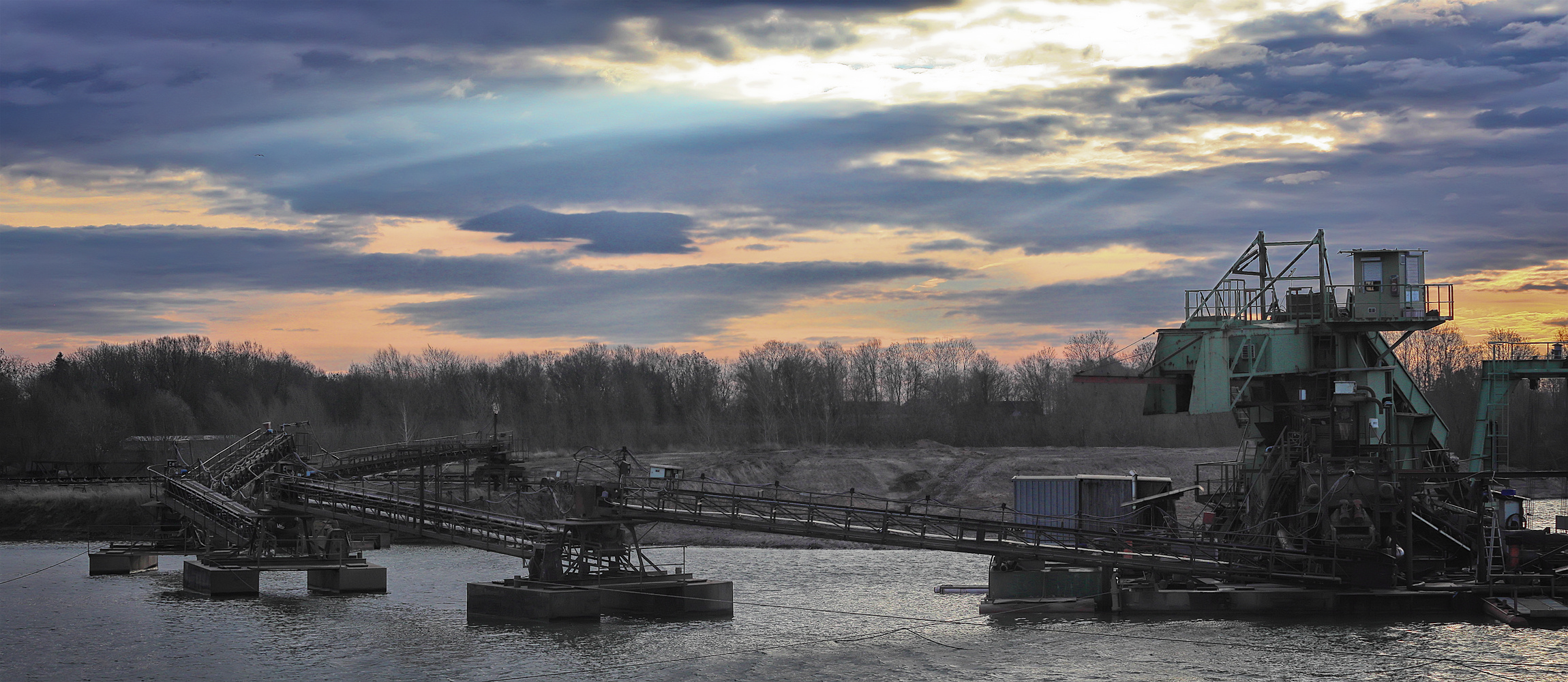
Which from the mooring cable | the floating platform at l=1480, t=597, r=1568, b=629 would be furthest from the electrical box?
the mooring cable

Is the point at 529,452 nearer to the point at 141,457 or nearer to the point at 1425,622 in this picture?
the point at 141,457

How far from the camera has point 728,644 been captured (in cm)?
3369

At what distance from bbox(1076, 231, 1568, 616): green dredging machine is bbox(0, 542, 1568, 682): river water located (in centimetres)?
369

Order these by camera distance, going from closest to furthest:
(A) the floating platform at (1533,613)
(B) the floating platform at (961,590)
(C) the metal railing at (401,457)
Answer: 1. (A) the floating platform at (1533,613)
2. (B) the floating platform at (961,590)
3. (C) the metal railing at (401,457)

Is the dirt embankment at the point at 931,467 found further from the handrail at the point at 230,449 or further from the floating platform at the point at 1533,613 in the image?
the floating platform at the point at 1533,613

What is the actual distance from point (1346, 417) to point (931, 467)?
54764mm

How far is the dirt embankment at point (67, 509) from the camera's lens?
303 ft

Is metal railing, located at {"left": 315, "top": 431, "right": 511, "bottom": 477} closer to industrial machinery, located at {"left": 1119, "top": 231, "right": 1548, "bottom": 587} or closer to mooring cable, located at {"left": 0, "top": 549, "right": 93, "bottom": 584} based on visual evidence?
mooring cable, located at {"left": 0, "top": 549, "right": 93, "bottom": 584}

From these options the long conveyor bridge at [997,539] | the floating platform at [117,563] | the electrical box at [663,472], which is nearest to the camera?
the long conveyor bridge at [997,539]

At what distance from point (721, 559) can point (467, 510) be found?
86.4 feet

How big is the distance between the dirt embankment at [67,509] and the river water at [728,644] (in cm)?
4967

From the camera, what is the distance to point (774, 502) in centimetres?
3638

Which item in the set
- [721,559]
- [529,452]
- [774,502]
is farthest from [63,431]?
[774,502]

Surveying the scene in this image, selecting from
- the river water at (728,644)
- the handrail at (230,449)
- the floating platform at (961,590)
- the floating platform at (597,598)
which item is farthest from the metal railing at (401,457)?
the floating platform at (961,590)
